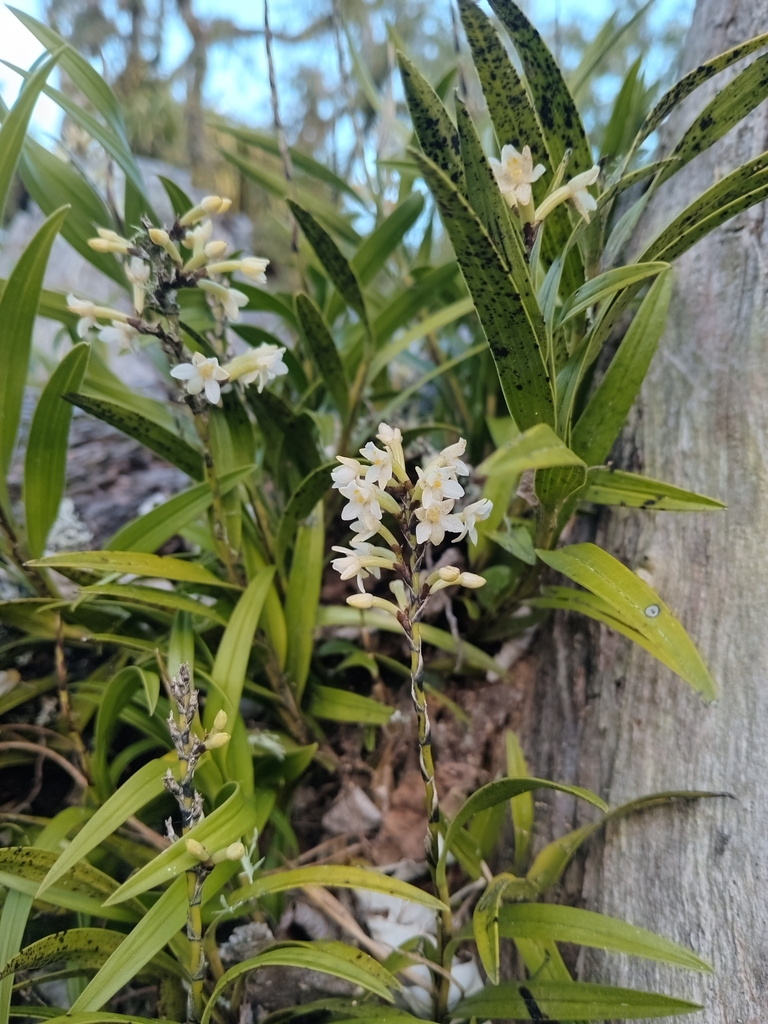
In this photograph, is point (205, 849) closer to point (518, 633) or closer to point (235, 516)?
point (235, 516)

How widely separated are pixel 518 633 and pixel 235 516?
1.77ft

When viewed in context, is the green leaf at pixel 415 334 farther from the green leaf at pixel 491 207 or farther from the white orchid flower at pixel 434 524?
the white orchid flower at pixel 434 524

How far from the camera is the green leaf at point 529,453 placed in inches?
16.9

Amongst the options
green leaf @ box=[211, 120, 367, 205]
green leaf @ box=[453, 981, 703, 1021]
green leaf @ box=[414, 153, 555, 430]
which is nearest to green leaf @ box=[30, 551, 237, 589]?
green leaf @ box=[414, 153, 555, 430]

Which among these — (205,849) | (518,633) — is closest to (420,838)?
(518,633)

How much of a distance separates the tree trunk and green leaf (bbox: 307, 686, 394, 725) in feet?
0.91

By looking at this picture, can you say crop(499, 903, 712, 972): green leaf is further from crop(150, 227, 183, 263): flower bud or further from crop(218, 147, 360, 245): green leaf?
crop(218, 147, 360, 245): green leaf

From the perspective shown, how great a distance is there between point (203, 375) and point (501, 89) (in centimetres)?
49

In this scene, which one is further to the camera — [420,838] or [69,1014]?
[420,838]

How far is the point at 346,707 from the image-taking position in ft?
2.93

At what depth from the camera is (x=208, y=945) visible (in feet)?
2.07

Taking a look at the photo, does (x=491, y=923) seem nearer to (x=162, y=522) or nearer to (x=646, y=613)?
(x=646, y=613)

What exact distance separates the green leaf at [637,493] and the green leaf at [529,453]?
30cm

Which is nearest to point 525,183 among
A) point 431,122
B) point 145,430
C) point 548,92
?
point 431,122
